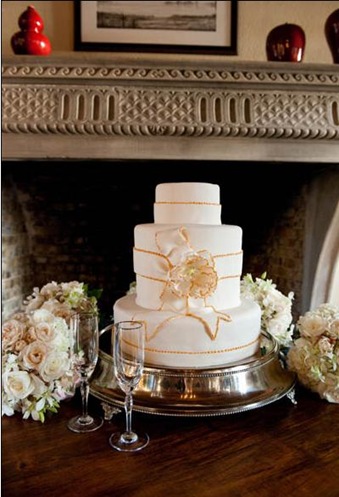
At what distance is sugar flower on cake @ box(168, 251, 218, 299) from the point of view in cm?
98

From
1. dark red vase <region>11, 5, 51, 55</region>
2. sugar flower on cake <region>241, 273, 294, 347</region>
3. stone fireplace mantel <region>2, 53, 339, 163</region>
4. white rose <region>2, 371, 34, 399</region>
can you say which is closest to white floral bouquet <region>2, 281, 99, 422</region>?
white rose <region>2, 371, 34, 399</region>

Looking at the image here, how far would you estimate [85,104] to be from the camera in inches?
66.6

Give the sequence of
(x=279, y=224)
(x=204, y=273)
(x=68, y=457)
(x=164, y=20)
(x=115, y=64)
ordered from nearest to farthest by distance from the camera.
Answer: (x=68, y=457) < (x=204, y=273) < (x=115, y=64) < (x=164, y=20) < (x=279, y=224)

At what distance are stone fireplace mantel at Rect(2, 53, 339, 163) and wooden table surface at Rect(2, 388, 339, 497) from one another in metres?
1.05

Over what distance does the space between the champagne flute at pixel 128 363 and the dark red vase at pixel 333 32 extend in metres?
1.50

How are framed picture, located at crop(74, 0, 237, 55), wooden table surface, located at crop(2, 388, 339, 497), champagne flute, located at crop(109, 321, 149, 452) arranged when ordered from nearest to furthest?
1. wooden table surface, located at crop(2, 388, 339, 497)
2. champagne flute, located at crop(109, 321, 149, 452)
3. framed picture, located at crop(74, 0, 237, 55)

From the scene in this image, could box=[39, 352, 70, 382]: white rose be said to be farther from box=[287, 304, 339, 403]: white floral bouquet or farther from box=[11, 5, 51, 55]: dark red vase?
box=[11, 5, 51, 55]: dark red vase

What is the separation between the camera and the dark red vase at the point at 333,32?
5.73ft

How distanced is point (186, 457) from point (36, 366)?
1.26 ft

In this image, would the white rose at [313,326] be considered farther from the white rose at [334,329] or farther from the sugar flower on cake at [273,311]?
the sugar flower on cake at [273,311]

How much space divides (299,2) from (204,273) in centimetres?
177

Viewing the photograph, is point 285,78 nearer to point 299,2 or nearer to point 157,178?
point 299,2

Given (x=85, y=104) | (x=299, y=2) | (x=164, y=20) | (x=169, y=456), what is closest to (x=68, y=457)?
(x=169, y=456)

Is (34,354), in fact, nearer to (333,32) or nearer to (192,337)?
(192,337)
